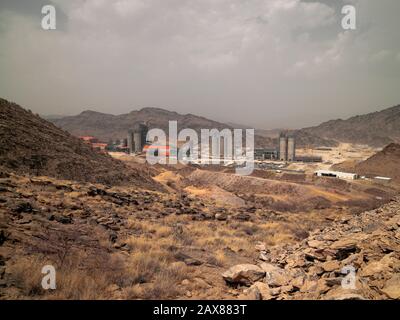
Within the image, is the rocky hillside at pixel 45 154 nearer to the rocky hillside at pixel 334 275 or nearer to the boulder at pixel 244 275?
the boulder at pixel 244 275

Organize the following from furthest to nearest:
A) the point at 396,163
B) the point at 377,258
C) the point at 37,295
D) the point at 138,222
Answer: the point at 396,163, the point at 138,222, the point at 377,258, the point at 37,295

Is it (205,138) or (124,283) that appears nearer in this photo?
(124,283)

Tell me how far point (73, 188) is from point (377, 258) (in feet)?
39.4

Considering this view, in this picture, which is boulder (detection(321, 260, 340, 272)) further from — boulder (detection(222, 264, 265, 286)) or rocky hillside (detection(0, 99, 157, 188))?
rocky hillside (detection(0, 99, 157, 188))

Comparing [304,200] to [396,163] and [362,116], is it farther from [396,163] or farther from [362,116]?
[362,116]

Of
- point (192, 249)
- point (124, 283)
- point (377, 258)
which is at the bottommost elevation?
point (192, 249)

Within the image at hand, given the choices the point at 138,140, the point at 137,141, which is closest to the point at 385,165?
the point at 138,140

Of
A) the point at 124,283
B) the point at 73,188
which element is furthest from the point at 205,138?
the point at 124,283

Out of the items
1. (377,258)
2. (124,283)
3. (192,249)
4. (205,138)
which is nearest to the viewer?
(124,283)

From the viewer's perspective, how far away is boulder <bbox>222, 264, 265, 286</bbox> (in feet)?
18.8

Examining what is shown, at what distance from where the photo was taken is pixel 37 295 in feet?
12.9

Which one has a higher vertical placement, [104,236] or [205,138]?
[205,138]

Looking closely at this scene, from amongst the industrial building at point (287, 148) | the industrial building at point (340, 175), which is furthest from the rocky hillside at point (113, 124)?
the industrial building at point (340, 175)

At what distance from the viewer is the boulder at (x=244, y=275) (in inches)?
226
